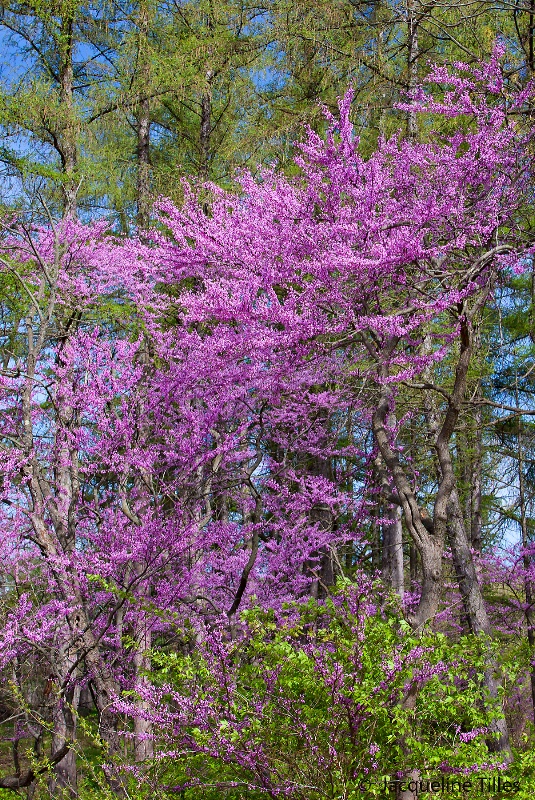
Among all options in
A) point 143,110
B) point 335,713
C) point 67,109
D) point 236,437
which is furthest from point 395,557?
point 143,110

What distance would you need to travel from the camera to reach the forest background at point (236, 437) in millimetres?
4484

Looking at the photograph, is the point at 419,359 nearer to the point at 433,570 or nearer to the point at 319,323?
the point at 319,323

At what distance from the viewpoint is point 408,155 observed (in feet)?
23.1

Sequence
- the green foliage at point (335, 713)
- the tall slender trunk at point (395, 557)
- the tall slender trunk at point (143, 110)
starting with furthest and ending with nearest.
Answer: the tall slender trunk at point (143, 110), the tall slender trunk at point (395, 557), the green foliage at point (335, 713)

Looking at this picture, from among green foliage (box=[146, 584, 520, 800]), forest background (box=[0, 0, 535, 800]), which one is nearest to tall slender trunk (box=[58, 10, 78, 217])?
forest background (box=[0, 0, 535, 800])

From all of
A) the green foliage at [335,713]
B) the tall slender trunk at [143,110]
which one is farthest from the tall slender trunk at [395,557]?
the tall slender trunk at [143,110]

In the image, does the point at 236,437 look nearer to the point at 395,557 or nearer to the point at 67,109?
the point at 395,557

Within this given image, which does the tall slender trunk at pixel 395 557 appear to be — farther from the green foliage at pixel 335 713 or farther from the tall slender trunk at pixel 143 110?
the tall slender trunk at pixel 143 110

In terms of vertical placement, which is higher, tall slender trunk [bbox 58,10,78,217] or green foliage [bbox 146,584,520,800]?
tall slender trunk [bbox 58,10,78,217]

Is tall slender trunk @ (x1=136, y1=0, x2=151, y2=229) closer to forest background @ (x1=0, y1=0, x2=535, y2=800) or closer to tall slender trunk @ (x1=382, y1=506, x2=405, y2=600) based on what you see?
forest background @ (x1=0, y1=0, x2=535, y2=800)

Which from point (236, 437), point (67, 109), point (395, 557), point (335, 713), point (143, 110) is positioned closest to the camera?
point (335, 713)

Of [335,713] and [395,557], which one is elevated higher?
[395,557]

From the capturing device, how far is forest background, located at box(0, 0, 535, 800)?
4.48 meters

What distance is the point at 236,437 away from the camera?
8.41 metres
